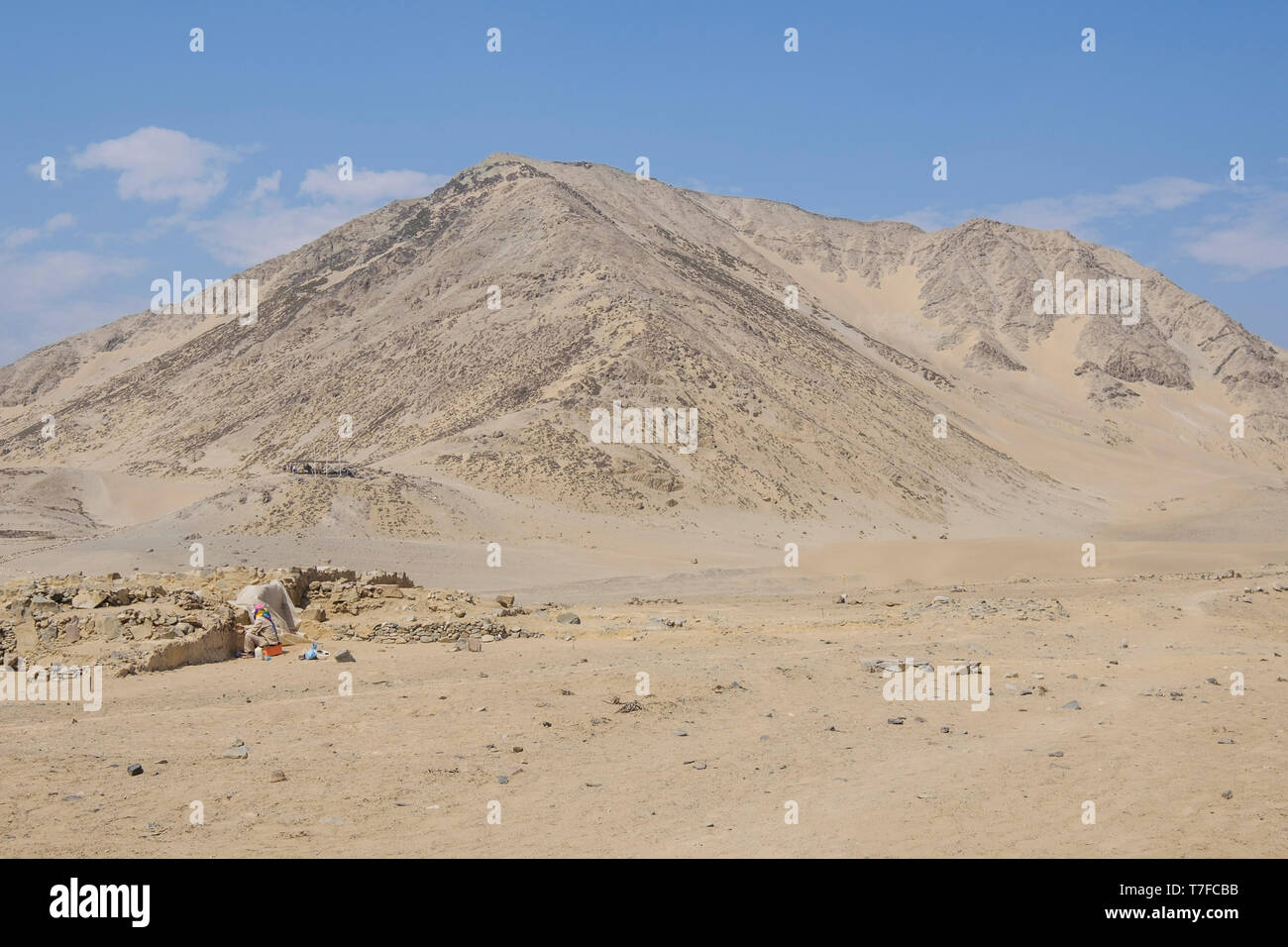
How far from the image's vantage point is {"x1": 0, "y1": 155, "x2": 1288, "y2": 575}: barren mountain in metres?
49.8

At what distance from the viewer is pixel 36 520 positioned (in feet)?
156

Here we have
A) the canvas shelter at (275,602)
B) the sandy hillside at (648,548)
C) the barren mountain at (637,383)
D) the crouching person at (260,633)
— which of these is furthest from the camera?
the barren mountain at (637,383)

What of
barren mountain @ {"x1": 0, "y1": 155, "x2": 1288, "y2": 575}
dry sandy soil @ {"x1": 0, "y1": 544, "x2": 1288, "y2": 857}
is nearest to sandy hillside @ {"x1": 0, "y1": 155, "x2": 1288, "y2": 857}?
dry sandy soil @ {"x1": 0, "y1": 544, "x2": 1288, "y2": 857}

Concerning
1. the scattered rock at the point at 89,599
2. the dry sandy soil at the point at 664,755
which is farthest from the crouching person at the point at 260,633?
the scattered rock at the point at 89,599

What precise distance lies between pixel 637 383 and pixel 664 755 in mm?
43744

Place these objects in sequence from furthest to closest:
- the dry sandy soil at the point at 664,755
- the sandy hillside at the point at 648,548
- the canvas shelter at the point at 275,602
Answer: the canvas shelter at the point at 275,602
the sandy hillside at the point at 648,548
the dry sandy soil at the point at 664,755

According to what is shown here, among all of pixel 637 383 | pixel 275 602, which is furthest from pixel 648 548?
pixel 275 602

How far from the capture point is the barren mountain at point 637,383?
163 ft

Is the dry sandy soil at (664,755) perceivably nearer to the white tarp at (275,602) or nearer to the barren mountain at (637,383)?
the white tarp at (275,602)

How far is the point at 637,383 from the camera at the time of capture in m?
55.9

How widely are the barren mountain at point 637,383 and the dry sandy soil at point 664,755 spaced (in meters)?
23.2
